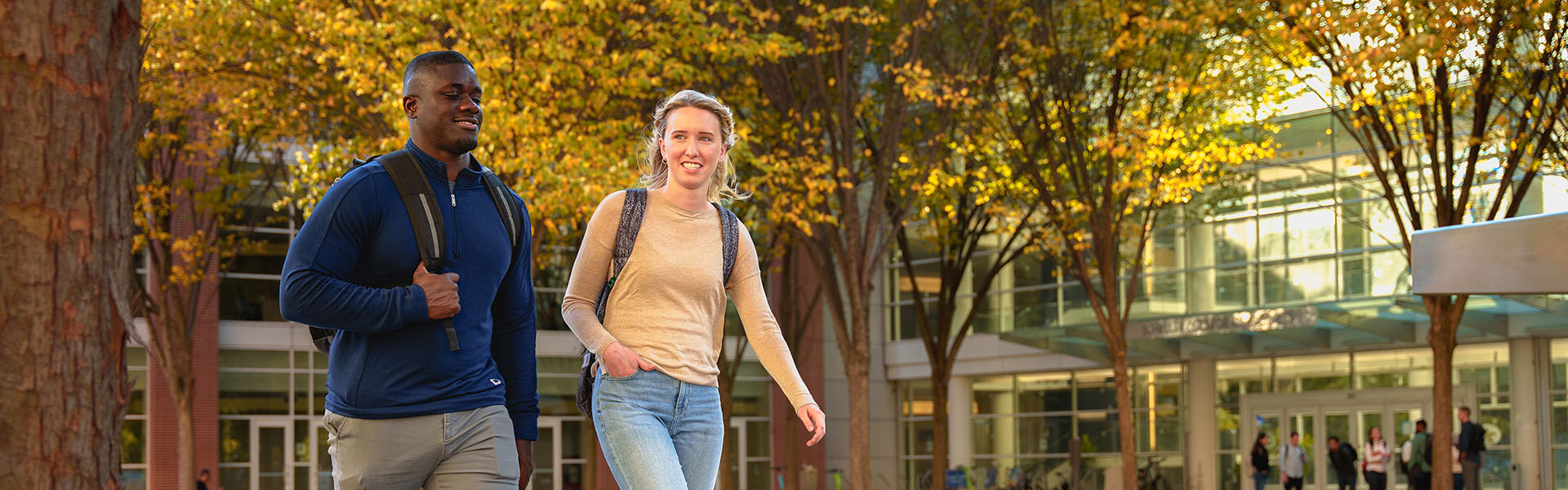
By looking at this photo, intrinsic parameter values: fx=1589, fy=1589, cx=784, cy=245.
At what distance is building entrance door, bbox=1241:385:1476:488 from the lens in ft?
90.6

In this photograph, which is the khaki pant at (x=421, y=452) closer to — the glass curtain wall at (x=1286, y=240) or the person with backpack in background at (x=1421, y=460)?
the person with backpack in background at (x=1421, y=460)

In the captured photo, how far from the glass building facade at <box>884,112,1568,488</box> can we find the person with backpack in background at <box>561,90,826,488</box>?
20.8 m

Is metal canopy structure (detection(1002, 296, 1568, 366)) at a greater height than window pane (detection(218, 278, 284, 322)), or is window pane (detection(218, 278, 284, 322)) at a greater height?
window pane (detection(218, 278, 284, 322))

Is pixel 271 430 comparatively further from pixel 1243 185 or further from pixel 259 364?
pixel 1243 185

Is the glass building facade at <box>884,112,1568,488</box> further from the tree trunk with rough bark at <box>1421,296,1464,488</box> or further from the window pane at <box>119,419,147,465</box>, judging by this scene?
the window pane at <box>119,419,147,465</box>

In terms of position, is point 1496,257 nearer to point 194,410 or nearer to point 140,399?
point 194,410

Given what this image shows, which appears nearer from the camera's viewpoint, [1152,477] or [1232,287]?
[1232,287]

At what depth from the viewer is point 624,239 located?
166 inches

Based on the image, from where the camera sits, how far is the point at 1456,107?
17.8m

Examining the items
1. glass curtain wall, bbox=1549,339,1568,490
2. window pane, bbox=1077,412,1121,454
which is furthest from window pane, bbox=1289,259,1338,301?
window pane, bbox=1077,412,1121,454

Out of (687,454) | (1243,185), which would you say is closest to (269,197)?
(1243,185)

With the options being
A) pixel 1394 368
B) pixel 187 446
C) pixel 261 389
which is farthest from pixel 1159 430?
pixel 187 446

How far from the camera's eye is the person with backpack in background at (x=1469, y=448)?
21609mm

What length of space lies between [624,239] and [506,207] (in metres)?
0.40
